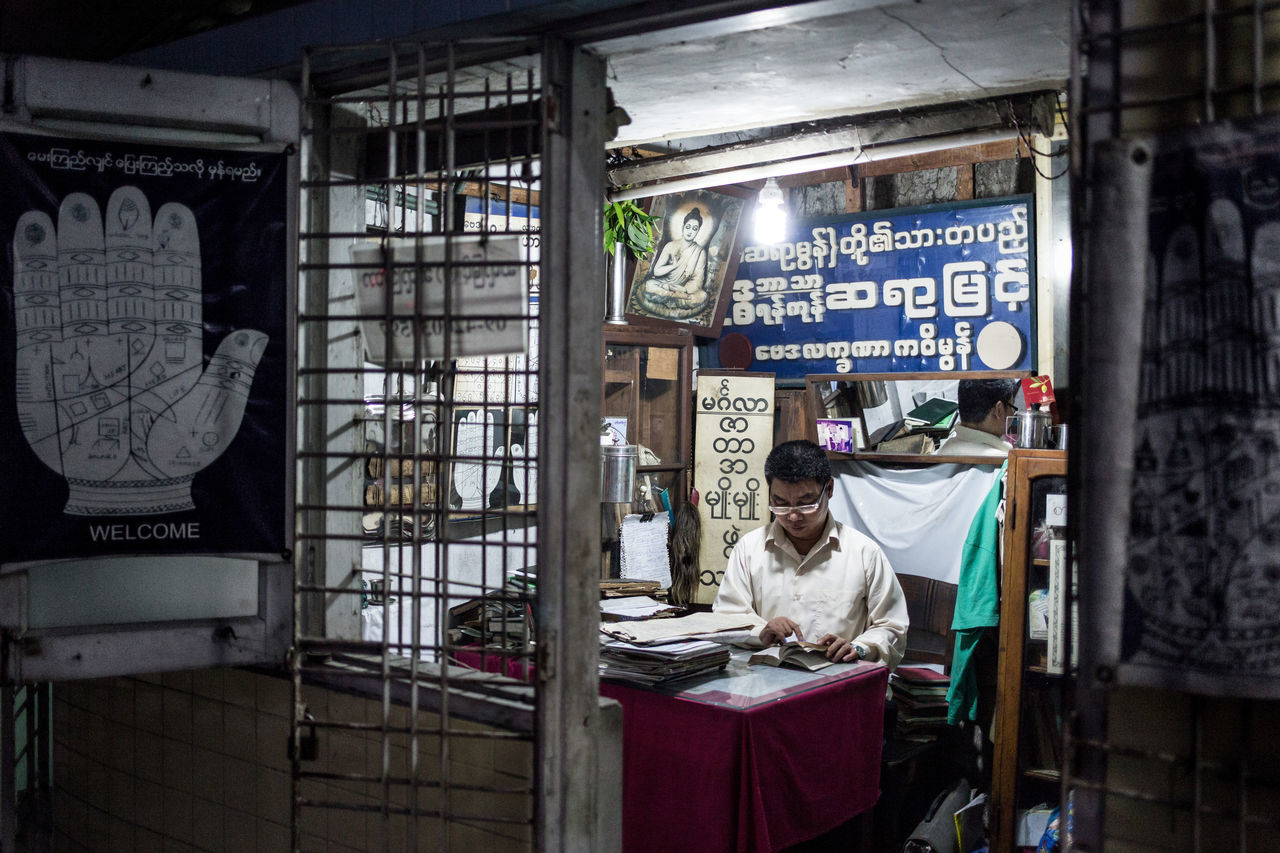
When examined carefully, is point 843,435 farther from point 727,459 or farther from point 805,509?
point 805,509

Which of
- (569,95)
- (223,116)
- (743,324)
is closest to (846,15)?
(569,95)

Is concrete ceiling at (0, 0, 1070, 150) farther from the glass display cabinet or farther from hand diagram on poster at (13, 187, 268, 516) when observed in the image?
the glass display cabinet

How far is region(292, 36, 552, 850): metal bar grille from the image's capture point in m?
2.43

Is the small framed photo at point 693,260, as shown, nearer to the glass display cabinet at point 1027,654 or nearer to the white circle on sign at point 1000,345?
the white circle on sign at point 1000,345

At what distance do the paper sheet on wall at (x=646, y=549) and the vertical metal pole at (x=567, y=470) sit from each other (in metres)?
3.96

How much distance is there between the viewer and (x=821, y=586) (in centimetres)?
473

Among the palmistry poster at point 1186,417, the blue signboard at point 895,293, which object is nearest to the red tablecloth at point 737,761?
→ the palmistry poster at point 1186,417

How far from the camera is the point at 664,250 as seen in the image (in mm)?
7039

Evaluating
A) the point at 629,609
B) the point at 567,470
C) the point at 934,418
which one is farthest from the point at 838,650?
the point at 934,418

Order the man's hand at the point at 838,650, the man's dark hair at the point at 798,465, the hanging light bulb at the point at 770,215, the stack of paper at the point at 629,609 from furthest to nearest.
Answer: the hanging light bulb at the point at 770,215 → the man's dark hair at the point at 798,465 → the stack of paper at the point at 629,609 → the man's hand at the point at 838,650

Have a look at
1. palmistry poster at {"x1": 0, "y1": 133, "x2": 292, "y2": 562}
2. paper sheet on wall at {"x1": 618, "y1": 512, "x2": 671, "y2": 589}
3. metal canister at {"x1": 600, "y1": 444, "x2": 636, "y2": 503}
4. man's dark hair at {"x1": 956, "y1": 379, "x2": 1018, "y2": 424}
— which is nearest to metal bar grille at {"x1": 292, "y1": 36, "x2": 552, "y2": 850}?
palmistry poster at {"x1": 0, "y1": 133, "x2": 292, "y2": 562}

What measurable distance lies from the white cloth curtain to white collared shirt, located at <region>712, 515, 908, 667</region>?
159 centimetres

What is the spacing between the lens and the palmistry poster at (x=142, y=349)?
2680 millimetres

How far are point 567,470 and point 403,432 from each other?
744mm
